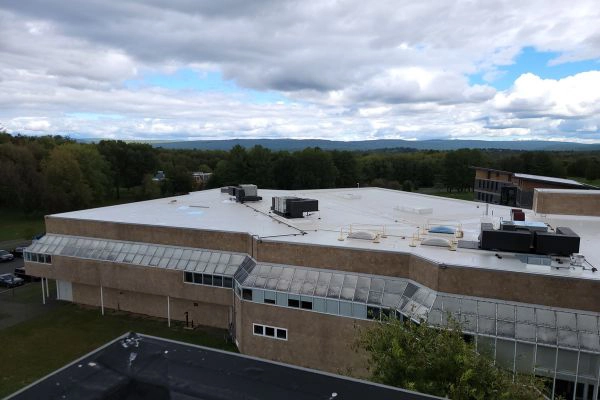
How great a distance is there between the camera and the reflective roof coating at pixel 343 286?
23.9 m

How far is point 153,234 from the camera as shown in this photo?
3456 cm

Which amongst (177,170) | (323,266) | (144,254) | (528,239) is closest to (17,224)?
(177,170)

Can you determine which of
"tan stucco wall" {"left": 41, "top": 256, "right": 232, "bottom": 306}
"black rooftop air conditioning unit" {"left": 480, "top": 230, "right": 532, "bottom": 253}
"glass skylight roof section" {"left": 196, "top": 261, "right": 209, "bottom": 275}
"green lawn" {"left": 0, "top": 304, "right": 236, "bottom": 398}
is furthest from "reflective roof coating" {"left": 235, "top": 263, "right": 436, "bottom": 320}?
"green lawn" {"left": 0, "top": 304, "right": 236, "bottom": 398}

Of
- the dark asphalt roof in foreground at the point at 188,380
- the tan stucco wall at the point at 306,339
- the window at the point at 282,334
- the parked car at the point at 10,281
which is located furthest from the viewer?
the parked car at the point at 10,281

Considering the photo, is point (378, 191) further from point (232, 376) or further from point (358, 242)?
point (232, 376)

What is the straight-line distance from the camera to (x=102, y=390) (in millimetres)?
9531

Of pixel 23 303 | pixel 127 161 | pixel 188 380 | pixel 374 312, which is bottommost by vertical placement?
pixel 23 303

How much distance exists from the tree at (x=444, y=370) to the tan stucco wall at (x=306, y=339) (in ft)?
32.0

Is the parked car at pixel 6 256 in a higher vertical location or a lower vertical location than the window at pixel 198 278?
lower

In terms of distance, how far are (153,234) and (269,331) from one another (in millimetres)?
13028

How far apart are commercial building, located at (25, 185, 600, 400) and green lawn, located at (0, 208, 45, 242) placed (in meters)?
32.1

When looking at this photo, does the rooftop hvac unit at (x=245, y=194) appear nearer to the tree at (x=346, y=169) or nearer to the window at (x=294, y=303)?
the window at (x=294, y=303)

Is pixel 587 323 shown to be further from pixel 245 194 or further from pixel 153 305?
pixel 245 194

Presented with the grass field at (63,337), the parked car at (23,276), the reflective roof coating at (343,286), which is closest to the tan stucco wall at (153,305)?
the grass field at (63,337)
